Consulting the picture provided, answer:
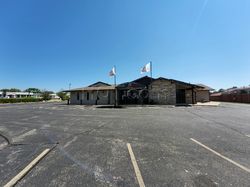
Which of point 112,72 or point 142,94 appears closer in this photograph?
point 142,94

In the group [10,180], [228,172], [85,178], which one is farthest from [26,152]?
[228,172]

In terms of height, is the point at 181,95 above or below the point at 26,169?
above

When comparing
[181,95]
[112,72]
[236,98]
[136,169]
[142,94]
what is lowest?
[136,169]

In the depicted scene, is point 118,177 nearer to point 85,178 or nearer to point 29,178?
point 85,178

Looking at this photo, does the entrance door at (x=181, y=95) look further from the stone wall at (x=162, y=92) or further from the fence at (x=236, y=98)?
the fence at (x=236, y=98)

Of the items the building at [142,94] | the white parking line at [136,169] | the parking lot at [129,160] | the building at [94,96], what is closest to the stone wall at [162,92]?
the building at [142,94]

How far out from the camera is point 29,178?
9.70ft

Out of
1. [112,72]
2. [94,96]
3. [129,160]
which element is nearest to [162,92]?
[112,72]

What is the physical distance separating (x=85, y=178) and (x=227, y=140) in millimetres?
5118

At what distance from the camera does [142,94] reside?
25547 mm

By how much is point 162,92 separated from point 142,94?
3360 mm

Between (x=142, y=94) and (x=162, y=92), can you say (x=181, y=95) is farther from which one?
(x=142, y=94)

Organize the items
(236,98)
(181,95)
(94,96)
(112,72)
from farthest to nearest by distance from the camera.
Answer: (236,98)
(94,96)
(181,95)
(112,72)

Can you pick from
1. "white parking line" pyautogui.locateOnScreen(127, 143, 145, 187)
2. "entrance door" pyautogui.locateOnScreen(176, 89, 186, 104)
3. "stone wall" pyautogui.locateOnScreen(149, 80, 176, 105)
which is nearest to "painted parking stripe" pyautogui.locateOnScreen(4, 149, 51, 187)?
"white parking line" pyautogui.locateOnScreen(127, 143, 145, 187)
